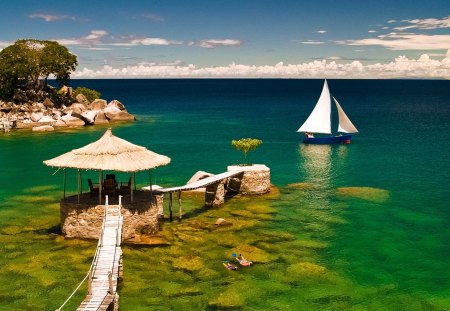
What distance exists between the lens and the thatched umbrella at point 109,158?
27250mm

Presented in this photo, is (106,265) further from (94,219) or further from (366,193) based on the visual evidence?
(366,193)

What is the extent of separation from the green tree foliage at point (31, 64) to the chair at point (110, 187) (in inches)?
2650

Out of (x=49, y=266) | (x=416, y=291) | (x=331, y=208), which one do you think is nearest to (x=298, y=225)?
(x=331, y=208)

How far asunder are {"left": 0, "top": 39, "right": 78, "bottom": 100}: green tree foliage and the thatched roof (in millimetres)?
66737

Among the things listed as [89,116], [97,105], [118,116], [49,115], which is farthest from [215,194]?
[97,105]

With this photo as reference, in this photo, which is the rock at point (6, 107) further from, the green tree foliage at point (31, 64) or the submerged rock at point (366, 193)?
the submerged rock at point (366, 193)

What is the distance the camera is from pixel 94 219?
2756 cm

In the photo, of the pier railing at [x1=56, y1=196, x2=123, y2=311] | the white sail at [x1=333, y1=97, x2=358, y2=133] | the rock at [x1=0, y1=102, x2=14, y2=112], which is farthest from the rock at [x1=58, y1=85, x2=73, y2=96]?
the pier railing at [x1=56, y1=196, x2=123, y2=311]

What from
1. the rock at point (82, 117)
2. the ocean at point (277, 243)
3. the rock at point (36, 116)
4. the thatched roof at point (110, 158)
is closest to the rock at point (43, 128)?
the rock at point (36, 116)

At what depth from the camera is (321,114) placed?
242 ft

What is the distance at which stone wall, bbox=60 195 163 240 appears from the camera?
1085 inches

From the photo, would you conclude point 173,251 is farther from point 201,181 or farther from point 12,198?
point 12,198

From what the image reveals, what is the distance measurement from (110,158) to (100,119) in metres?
66.3

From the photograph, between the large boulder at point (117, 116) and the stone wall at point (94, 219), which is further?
the large boulder at point (117, 116)
